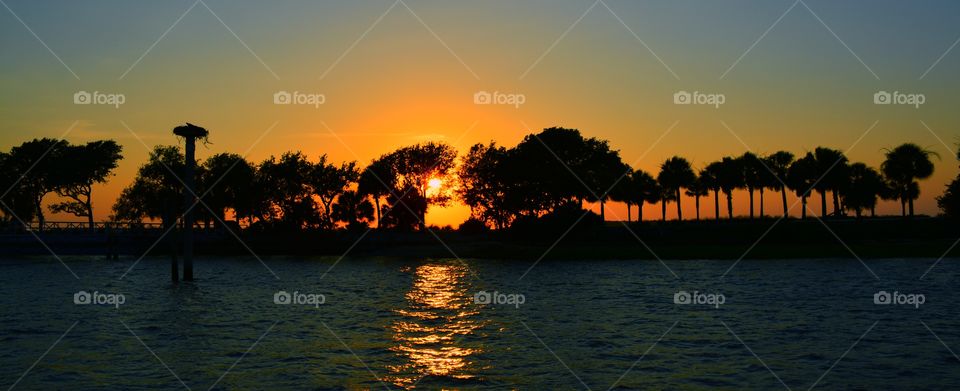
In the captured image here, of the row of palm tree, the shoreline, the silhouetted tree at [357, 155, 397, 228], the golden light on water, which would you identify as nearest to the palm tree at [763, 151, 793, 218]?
the row of palm tree

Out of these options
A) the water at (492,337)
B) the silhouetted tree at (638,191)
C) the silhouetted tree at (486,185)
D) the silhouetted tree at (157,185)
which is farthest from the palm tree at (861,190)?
the silhouetted tree at (157,185)

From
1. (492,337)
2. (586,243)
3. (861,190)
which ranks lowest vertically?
(492,337)

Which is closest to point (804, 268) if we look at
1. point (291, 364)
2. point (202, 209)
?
point (291, 364)

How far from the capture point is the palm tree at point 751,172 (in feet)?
486

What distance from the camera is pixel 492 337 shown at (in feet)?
92.4

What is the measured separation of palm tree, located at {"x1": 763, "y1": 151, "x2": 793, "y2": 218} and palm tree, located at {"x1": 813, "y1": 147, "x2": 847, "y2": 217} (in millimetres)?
8136

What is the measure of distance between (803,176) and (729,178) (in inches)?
660

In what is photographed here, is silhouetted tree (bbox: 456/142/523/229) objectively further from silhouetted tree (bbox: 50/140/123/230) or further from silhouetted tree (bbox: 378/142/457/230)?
silhouetted tree (bbox: 50/140/123/230)

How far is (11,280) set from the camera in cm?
5922

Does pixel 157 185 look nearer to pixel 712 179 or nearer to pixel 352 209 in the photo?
pixel 352 209

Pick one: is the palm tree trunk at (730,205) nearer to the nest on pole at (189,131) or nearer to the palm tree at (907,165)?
the palm tree at (907,165)

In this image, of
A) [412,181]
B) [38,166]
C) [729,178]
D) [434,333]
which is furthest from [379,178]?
[434,333]

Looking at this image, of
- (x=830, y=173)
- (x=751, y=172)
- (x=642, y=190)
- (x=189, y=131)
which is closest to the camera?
(x=189, y=131)

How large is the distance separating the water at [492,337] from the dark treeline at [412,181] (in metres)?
62.1
